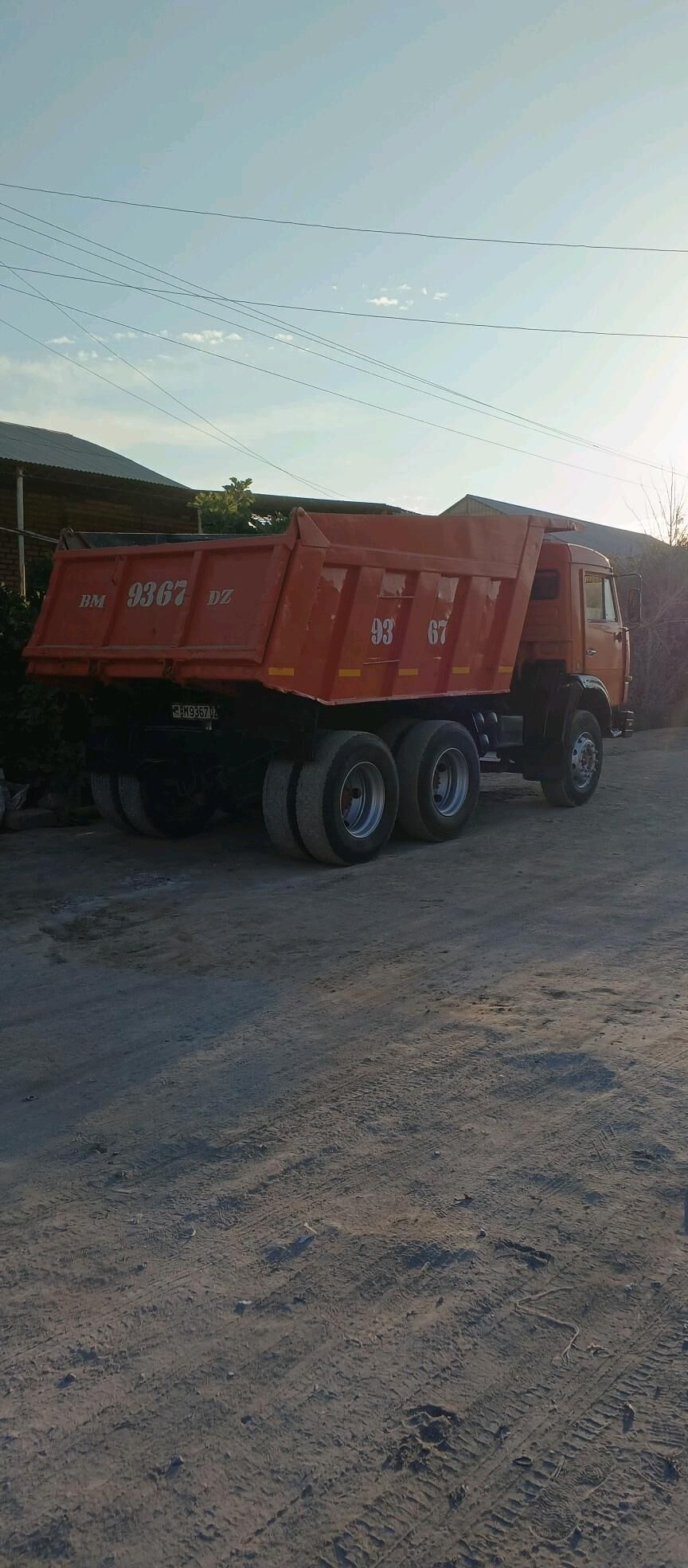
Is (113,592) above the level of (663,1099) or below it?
above

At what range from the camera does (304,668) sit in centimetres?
841

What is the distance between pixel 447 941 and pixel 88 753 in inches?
166

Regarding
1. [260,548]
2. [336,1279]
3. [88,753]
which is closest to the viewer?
[336,1279]

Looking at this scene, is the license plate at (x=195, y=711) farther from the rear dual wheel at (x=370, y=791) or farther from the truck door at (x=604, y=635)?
the truck door at (x=604, y=635)

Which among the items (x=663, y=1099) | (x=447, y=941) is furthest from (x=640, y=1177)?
(x=447, y=941)

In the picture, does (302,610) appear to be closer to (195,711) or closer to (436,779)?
(195,711)

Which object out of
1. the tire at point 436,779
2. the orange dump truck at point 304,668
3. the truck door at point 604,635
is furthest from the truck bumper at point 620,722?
the tire at point 436,779

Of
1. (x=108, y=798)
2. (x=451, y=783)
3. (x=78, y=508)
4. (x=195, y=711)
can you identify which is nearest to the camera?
(x=195, y=711)

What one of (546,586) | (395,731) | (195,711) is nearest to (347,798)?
(395,731)

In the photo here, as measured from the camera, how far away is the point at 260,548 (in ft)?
26.7

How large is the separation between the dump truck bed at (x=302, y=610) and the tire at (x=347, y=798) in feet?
1.33

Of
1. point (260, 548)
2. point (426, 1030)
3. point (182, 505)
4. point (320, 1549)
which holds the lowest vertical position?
point (320, 1549)

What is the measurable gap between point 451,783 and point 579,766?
218 centimetres

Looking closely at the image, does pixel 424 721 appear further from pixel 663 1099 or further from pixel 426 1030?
pixel 663 1099
